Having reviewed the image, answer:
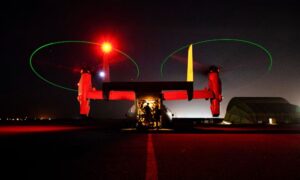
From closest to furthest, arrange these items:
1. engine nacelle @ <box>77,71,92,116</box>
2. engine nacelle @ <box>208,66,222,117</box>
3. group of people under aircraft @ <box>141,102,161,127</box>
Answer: group of people under aircraft @ <box>141,102,161,127</box>, engine nacelle @ <box>208,66,222,117</box>, engine nacelle @ <box>77,71,92,116</box>

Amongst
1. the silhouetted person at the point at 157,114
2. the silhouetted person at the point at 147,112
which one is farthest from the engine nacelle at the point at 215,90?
the silhouetted person at the point at 147,112

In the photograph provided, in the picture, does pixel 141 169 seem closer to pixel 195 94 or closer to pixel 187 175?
pixel 187 175

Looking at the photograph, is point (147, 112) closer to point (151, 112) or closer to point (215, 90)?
point (151, 112)

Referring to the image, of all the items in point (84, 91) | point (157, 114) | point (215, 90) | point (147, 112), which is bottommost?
point (157, 114)

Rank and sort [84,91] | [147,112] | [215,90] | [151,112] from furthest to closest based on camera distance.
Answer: [84,91]
[215,90]
[151,112]
[147,112]

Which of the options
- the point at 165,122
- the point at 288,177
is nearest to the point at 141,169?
the point at 288,177

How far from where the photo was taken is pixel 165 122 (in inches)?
1192

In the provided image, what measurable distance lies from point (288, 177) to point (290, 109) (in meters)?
67.0

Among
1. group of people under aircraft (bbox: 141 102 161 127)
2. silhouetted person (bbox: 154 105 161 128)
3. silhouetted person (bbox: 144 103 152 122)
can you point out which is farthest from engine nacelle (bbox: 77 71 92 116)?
silhouetted person (bbox: 154 105 161 128)

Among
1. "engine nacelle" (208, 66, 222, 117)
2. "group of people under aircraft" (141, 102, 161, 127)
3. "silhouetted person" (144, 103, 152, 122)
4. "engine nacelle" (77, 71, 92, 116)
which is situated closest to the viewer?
"silhouetted person" (144, 103, 152, 122)

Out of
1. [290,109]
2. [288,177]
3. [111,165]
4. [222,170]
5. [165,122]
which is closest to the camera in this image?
[288,177]

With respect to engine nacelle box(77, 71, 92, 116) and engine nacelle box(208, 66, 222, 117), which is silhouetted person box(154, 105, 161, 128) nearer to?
engine nacelle box(208, 66, 222, 117)

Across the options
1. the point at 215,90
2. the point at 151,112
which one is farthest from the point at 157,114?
the point at 215,90

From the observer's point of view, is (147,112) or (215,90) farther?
(215,90)
